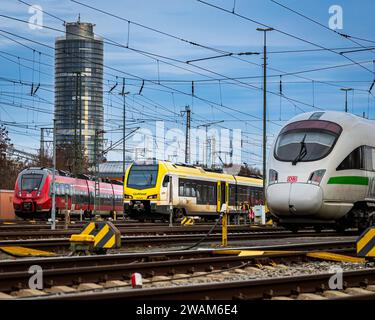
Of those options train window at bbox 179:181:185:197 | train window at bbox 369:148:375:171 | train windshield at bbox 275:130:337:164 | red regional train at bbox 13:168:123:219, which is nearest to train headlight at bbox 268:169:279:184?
train windshield at bbox 275:130:337:164

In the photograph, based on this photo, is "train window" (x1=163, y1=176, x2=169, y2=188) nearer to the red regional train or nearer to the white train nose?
the red regional train

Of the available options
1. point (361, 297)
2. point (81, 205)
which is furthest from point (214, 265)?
point (81, 205)

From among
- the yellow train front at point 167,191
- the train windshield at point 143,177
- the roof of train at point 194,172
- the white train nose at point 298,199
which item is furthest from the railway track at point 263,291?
the roof of train at point 194,172

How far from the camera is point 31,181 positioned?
137 feet

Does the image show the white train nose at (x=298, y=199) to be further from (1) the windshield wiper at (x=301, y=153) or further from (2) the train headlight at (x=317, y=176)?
(1) the windshield wiper at (x=301, y=153)

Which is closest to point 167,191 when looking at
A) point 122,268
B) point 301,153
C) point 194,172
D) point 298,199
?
point 194,172

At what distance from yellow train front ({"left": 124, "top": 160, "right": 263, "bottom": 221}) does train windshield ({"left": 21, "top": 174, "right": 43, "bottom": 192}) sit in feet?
19.1

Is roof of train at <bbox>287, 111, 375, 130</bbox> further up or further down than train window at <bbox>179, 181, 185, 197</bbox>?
further up

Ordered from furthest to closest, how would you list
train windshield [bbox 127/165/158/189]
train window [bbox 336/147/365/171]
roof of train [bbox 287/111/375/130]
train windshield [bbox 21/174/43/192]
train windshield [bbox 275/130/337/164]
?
1. train windshield [bbox 21/174/43/192]
2. train windshield [bbox 127/165/158/189]
3. roof of train [bbox 287/111/375/130]
4. train window [bbox 336/147/365/171]
5. train windshield [bbox 275/130/337/164]

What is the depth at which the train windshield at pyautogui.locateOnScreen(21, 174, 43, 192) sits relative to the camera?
41344mm

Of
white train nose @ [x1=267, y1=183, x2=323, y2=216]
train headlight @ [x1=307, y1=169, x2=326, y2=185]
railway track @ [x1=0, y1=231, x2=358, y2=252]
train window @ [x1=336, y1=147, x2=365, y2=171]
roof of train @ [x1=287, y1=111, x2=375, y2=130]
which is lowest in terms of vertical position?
railway track @ [x1=0, y1=231, x2=358, y2=252]

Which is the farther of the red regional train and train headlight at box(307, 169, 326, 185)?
the red regional train

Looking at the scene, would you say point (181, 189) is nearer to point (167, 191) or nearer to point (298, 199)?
point (167, 191)
